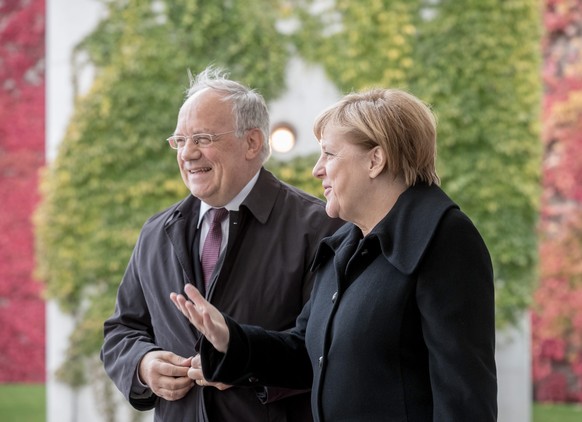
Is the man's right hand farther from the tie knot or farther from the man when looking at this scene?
the tie knot

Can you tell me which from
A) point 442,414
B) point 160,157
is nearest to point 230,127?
point 442,414

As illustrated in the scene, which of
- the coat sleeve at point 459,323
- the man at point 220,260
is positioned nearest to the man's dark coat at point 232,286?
the man at point 220,260

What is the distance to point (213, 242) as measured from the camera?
9.77 ft

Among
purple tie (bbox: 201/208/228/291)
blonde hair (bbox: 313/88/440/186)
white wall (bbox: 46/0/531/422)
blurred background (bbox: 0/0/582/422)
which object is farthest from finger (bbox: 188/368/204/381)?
white wall (bbox: 46/0/531/422)

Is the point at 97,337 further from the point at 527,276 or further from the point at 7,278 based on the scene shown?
the point at 7,278

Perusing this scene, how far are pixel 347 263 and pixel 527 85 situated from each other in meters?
4.84

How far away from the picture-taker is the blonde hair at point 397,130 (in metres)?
2.29

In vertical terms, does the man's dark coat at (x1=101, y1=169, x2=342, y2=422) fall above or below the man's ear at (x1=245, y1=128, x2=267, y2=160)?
below

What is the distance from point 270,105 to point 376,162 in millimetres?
4363

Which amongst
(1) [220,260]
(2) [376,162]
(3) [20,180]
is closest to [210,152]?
(1) [220,260]

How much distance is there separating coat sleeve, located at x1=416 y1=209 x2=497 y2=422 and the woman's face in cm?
25

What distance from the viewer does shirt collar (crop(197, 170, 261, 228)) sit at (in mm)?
2975

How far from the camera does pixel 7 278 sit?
35.4 ft

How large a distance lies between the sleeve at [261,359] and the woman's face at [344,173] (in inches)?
14.2
